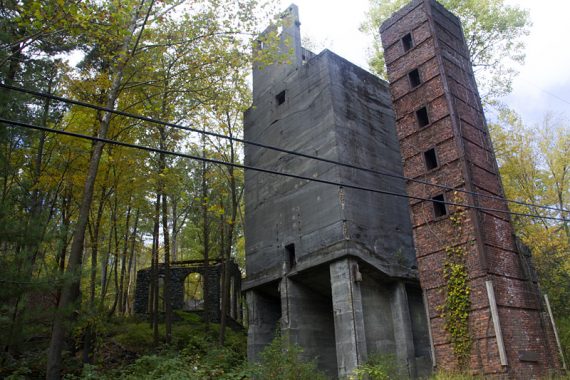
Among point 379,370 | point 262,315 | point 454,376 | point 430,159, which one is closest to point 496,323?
point 454,376

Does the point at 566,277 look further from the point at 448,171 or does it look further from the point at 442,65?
the point at 442,65

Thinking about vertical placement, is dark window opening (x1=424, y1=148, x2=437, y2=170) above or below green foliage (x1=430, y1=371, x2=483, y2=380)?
Answer: above

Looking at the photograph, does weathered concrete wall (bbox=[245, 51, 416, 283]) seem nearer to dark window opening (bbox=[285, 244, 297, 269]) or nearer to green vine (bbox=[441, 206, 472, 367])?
dark window opening (bbox=[285, 244, 297, 269])

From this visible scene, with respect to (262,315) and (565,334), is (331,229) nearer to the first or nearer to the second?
(262,315)

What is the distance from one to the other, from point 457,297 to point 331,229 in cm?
485

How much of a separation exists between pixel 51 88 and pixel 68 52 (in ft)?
5.66

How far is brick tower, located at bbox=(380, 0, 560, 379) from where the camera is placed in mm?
13383

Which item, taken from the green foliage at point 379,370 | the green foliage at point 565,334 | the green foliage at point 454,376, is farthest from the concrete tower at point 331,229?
the green foliage at point 565,334

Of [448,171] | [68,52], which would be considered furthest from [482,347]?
[68,52]

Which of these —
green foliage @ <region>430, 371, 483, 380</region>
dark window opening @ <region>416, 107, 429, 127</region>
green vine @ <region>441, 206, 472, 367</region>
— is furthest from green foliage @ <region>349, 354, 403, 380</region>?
dark window opening @ <region>416, 107, 429, 127</region>

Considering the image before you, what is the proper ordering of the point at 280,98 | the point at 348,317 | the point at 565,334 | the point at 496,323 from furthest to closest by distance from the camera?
the point at 280,98, the point at 565,334, the point at 348,317, the point at 496,323

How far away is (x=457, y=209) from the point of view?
15.1 m

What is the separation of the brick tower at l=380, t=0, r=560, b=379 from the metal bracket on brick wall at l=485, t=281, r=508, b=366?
27 millimetres

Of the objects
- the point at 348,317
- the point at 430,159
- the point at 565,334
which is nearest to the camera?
the point at 348,317
